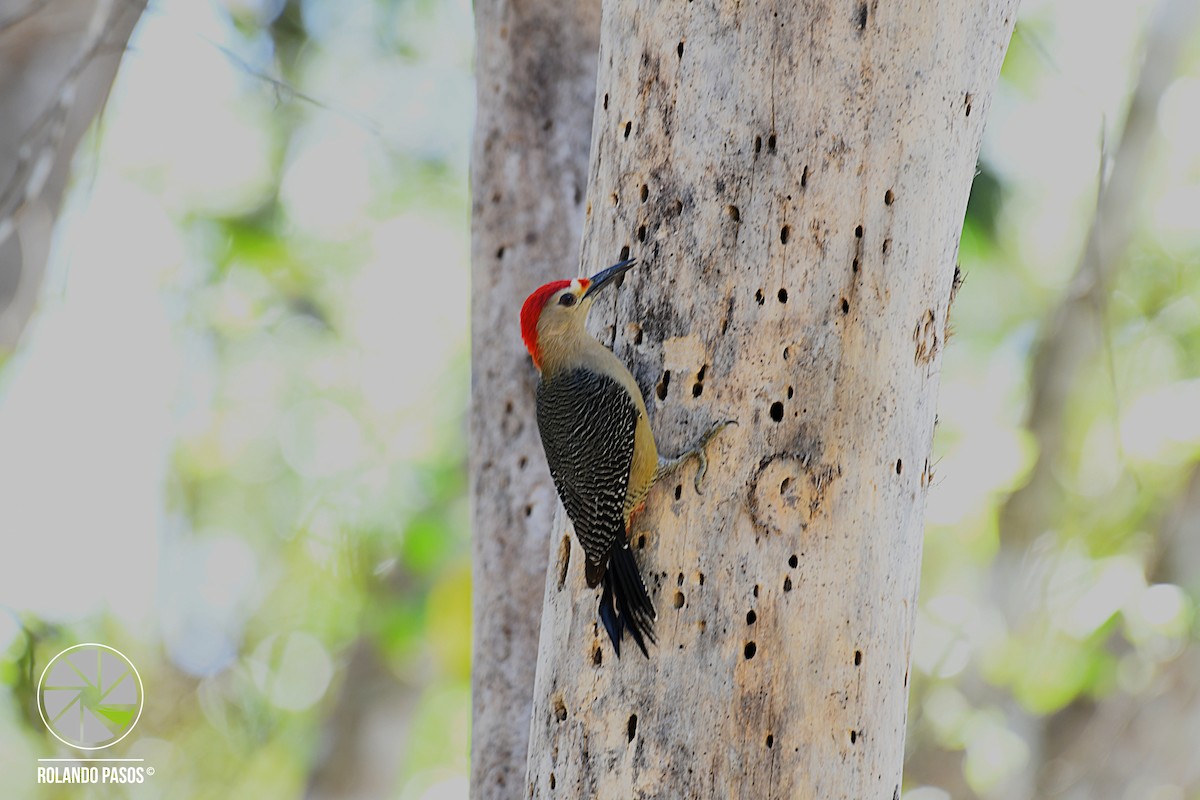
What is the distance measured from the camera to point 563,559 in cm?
251

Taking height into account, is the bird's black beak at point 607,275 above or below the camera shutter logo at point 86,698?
above

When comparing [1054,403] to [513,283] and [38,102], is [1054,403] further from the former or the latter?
[38,102]

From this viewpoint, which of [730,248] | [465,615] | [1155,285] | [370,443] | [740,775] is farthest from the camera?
[370,443]

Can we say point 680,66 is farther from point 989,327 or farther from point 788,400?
point 989,327

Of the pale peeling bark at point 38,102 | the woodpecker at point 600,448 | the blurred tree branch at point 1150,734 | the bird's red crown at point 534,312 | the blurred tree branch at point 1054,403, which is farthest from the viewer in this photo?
the blurred tree branch at point 1054,403

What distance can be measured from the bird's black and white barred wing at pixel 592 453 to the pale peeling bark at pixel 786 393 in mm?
81

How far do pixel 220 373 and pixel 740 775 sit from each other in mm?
8166

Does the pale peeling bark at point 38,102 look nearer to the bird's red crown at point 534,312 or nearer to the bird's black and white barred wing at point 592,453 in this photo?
the bird's red crown at point 534,312

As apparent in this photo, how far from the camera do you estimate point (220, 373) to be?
939cm

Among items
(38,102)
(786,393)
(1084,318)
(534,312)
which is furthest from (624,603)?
(1084,318)

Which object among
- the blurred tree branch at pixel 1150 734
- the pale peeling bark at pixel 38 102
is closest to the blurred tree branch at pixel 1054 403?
the blurred tree branch at pixel 1150 734

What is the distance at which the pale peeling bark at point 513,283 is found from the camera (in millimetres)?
3451

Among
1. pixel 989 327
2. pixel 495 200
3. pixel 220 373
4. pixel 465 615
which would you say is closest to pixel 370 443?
pixel 220 373

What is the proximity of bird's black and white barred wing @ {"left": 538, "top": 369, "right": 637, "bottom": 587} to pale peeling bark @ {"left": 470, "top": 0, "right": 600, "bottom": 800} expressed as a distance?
845 mm
